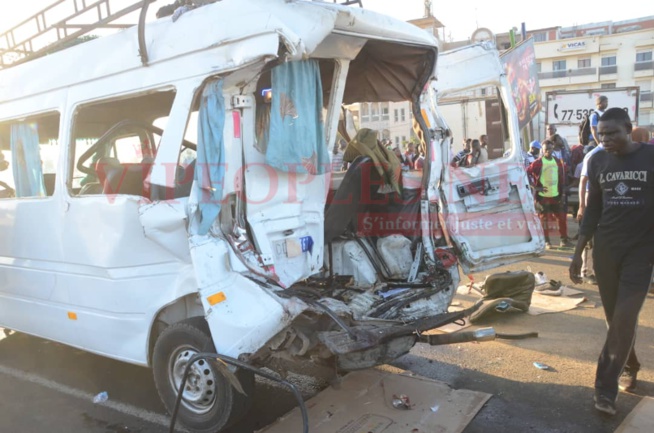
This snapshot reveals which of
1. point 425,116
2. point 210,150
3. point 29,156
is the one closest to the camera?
point 210,150

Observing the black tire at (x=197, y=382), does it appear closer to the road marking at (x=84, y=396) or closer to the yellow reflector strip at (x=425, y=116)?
the road marking at (x=84, y=396)

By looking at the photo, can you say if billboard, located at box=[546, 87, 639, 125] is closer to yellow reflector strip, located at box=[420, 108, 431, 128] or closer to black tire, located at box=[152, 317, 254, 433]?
yellow reflector strip, located at box=[420, 108, 431, 128]

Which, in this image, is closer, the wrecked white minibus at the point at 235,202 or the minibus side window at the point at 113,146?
the wrecked white minibus at the point at 235,202

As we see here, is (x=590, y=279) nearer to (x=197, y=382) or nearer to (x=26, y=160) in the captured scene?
(x=197, y=382)

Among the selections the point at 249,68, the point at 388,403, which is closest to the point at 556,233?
the point at 388,403

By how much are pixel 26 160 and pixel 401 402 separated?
12.4 ft

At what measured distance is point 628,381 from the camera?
3.87m

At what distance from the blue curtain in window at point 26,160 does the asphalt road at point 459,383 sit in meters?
1.71

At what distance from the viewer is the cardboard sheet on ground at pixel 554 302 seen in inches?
231

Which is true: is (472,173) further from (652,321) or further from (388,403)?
(652,321)

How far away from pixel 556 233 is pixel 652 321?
197 inches

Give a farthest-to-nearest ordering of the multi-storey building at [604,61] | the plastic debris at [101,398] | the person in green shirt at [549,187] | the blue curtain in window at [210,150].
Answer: the multi-storey building at [604,61] → the person in green shirt at [549,187] → the plastic debris at [101,398] → the blue curtain in window at [210,150]

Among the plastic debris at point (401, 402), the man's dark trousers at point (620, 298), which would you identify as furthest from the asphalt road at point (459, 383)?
the plastic debris at point (401, 402)

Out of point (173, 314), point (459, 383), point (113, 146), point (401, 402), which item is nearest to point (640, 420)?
point (459, 383)
